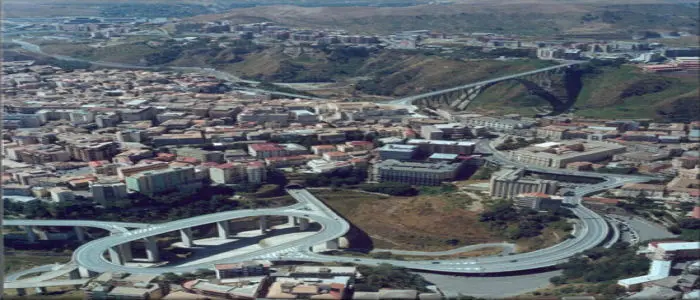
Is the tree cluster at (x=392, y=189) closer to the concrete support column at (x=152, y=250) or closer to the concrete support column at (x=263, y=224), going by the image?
the concrete support column at (x=263, y=224)

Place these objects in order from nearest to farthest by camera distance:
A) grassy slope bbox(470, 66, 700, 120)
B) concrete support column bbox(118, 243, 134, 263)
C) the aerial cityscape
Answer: the aerial cityscape → concrete support column bbox(118, 243, 134, 263) → grassy slope bbox(470, 66, 700, 120)

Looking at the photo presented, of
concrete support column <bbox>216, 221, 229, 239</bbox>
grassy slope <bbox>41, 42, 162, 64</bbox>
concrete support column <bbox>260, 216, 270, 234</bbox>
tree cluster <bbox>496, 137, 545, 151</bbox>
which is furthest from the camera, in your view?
grassy slope <bbox>41, 42, 162, 64</bbox>

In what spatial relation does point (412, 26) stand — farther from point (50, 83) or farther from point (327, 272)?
point (327, 272)

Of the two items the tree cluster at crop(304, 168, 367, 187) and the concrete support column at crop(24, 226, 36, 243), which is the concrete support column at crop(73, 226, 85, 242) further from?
the tree cluster at crop(304, 168, 367, 187)

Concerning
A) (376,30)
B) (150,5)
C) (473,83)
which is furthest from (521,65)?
(150,5)

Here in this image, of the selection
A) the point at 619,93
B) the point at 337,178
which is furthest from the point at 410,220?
the point at 619,93

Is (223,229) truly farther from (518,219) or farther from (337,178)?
(518,219)

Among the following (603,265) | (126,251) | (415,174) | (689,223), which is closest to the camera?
(603,265)

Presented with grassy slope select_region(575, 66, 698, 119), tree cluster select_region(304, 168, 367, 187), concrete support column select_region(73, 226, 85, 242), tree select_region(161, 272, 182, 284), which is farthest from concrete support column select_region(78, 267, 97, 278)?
grassy slope select_region(575, 66, 698, 119)
